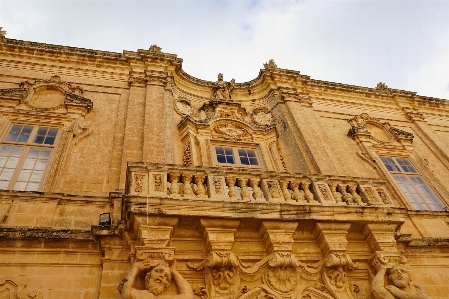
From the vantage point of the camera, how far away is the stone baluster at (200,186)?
624 centimetres

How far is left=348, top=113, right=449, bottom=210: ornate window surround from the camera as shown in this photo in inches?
407

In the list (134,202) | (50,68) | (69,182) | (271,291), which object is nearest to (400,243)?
(271,291)

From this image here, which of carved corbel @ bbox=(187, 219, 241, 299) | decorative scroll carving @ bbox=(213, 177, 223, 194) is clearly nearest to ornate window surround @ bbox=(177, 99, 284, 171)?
decorative scroll carving @ bbox=(213, 177, 223, 194)

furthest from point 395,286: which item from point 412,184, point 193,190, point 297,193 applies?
point 412,184

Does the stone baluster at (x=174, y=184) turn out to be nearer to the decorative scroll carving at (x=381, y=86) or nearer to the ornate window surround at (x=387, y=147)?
the ornate window surround at (x=387, y=147)

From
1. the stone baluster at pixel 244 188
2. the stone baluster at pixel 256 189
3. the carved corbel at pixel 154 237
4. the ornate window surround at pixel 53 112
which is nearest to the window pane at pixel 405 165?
the stone baluster at pixel 256 189

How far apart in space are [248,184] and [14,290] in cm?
417

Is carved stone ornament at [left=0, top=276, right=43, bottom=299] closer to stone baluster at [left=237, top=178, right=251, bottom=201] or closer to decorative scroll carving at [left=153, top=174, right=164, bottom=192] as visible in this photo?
decorative scroll carving at [left=153, top=174, right=164, bottom=192]

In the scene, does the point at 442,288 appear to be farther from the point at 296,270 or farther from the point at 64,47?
the point at 64,47

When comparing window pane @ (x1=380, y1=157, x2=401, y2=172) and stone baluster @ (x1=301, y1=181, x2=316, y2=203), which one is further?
window pane @ (x1=380, y1=157, x2=401, y2=172)

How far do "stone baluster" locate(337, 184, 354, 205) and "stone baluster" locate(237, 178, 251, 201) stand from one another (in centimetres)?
193

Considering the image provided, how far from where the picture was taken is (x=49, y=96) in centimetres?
982

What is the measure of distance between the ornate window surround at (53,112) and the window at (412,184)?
867cm

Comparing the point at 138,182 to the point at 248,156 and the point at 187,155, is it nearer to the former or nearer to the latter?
the point at 187,155
